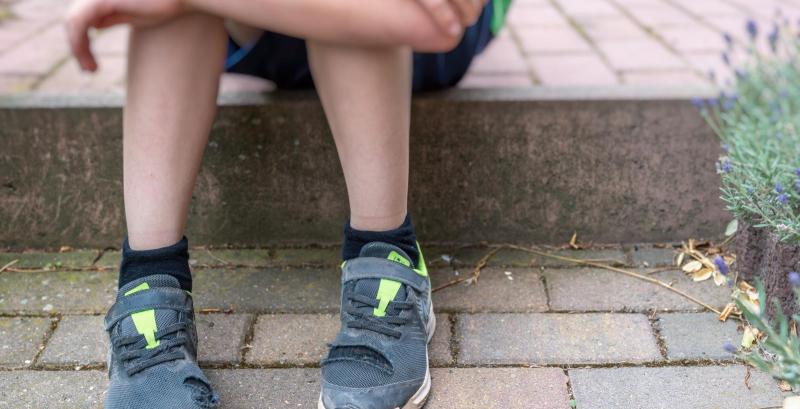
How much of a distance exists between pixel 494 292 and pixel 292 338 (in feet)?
1.28

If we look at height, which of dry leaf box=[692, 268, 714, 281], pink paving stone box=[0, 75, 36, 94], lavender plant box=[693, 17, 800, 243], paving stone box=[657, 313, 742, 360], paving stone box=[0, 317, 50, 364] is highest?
lavender plant box=[693, 17, 800, 243]

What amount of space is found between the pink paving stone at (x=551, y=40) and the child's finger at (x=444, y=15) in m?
1.12

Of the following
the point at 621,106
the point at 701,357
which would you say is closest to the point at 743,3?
the point at 621,106

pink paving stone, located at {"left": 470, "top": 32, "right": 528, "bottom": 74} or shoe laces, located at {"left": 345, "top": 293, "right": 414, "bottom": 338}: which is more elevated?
shoe laces, located at {"left": 345, "top": 293, "right": 414, "bottom": 338}

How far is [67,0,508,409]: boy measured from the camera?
1142 millimetres

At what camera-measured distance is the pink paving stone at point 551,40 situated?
7.25 ft

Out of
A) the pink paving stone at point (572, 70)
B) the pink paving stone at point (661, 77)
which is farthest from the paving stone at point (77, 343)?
the pink paving stone at point (661, 77)

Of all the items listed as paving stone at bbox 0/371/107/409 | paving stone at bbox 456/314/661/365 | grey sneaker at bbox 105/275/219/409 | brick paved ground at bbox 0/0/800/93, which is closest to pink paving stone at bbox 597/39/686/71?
brick paved ground at bbox 0/0/800/93

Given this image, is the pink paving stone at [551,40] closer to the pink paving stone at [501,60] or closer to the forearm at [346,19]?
the pink paving stone at [501,60]

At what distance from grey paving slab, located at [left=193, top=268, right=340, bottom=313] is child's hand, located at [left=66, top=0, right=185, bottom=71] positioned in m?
0.54

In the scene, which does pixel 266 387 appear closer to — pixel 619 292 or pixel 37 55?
pixel 619 292

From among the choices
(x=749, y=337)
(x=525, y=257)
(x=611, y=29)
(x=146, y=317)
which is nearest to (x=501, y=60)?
(x=611, y=29)

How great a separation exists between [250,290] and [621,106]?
0.80m

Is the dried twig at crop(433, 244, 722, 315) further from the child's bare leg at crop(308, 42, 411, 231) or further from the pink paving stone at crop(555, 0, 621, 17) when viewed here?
the pink paving stone at crop(555, 0, 621, 17)
